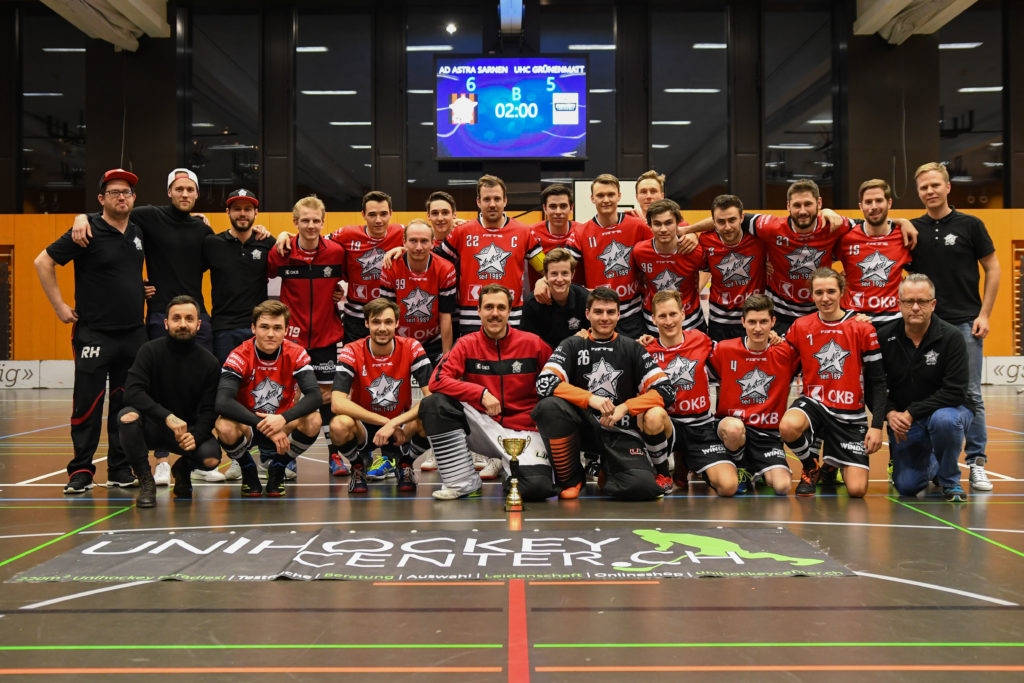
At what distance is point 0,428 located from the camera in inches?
334

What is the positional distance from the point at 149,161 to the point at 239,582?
13285 mm

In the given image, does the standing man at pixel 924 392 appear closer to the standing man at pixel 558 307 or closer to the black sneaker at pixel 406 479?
the standing man at pixel 558 307

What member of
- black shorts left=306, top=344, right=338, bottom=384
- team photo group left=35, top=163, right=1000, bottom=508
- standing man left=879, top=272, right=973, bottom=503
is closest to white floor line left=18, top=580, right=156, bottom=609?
team photo group left=35, top=163, right=1000, bottom=508

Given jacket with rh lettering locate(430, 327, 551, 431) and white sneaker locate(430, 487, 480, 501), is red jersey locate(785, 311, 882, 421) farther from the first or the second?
white sneaker locate(430, 487, 480, 501)

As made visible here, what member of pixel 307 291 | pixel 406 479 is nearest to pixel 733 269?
pixel 406 479

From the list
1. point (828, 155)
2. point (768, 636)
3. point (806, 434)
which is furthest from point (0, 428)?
point (828, 155)

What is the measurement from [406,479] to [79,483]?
6.31 ft

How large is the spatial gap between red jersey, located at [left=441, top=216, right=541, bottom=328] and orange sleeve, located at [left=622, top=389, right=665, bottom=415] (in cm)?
131

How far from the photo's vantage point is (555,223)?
599 cm

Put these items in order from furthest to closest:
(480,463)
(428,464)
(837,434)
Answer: (428,464) → (480,463) → (837,434)

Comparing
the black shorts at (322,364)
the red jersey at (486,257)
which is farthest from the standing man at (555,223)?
the black shorts at (322,364)

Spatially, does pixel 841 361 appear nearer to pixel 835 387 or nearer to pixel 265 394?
pixel 835 387

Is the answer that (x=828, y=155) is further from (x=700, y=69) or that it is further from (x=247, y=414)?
(x=247, y=414)

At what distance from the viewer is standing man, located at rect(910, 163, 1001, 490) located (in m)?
5.17
